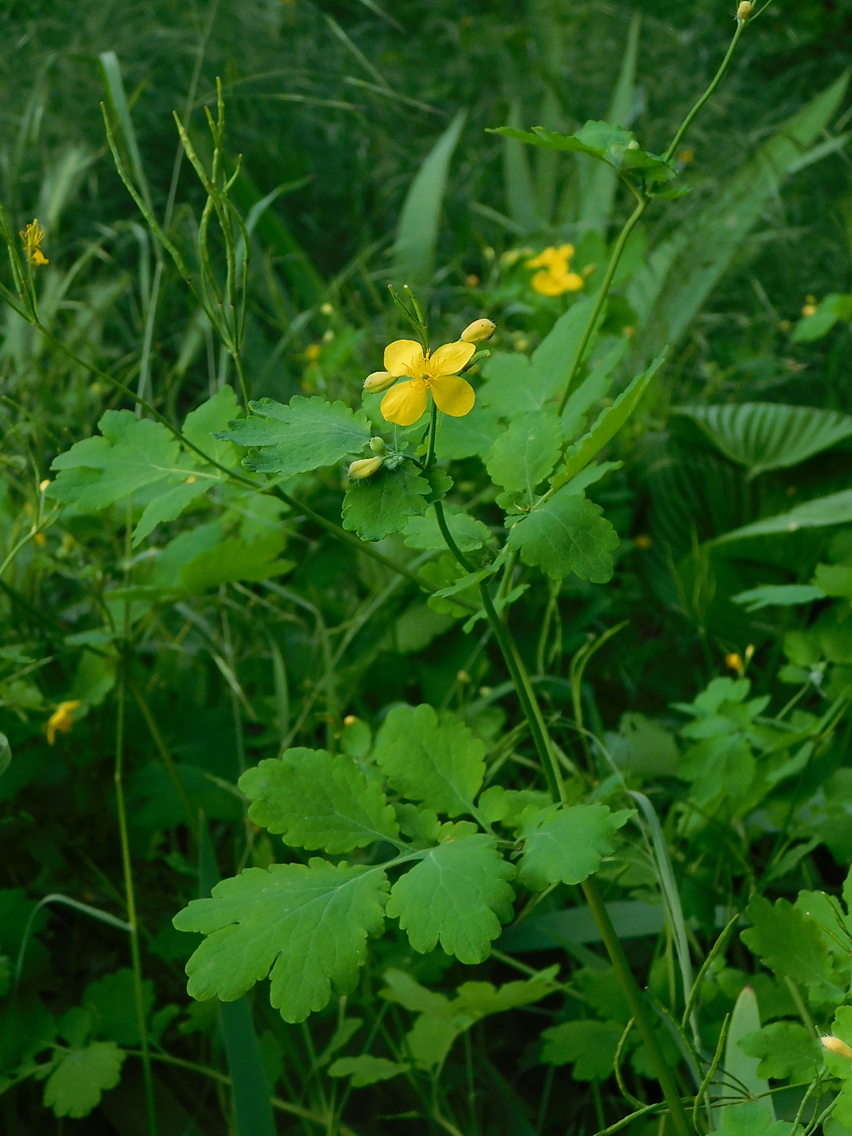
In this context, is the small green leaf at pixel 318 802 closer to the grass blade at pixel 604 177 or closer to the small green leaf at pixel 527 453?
the small green leaf at pixel 527 453

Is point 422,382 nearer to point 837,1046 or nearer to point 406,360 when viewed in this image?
point 406,360

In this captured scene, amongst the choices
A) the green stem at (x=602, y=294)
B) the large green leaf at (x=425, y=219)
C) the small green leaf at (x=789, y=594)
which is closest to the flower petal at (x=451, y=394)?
the green stem at (x=602, y=294)

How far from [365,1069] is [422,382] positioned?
1.61 ft

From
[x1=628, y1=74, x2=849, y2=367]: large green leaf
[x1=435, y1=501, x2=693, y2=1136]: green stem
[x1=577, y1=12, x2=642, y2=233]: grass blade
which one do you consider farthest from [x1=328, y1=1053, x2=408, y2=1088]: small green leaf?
[x1=577, y1=12, x2=642, y2=233]: grass blade

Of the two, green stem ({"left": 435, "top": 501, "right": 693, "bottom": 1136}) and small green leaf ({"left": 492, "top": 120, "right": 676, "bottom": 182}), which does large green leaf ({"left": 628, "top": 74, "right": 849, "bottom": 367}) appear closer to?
small green leaf ({"left": 492, "top": 120, "right": 676, "bottom": 182})

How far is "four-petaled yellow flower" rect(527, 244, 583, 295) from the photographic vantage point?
133 centimetres

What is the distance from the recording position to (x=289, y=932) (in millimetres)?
459

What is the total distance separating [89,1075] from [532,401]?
564 millimetres

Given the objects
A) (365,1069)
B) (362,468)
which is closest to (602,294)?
(362,468)

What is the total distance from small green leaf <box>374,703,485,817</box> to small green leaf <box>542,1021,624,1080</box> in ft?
0.78

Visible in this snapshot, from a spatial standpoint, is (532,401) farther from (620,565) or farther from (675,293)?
(675,293)

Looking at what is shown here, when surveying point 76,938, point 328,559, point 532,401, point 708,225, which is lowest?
point 76,938

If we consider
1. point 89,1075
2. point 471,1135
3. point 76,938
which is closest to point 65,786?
point 76,938

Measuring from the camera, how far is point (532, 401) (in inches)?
25.4
